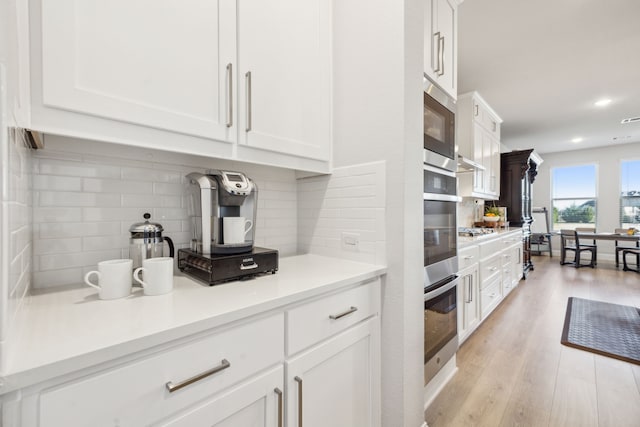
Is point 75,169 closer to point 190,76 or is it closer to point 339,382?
point 190,76

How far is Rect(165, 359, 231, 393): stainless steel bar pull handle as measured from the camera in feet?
2.09

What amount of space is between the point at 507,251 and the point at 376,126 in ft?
10.4

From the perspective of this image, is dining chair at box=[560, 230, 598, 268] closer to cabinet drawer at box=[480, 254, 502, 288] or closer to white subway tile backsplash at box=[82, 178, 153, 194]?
cabinet drawer at box=[480, 254, 502, 288]

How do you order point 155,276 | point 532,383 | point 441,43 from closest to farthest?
1. point 155,276
2. point 441,43
3. point 532,383

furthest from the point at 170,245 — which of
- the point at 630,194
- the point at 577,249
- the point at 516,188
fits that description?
the point at 630,194

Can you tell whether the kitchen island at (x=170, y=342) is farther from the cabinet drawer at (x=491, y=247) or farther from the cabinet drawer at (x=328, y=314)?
the cabinet drawer at (x=491, y=247)

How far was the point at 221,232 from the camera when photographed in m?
1.13

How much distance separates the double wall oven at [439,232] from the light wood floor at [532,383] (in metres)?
0.26

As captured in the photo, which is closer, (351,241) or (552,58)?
(351,241)

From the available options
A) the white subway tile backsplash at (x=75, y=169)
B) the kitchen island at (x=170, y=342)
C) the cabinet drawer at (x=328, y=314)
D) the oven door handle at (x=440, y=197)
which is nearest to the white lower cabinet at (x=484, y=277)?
the oven door handle at (x=440, y=197)

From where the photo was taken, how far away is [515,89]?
3.63 metres

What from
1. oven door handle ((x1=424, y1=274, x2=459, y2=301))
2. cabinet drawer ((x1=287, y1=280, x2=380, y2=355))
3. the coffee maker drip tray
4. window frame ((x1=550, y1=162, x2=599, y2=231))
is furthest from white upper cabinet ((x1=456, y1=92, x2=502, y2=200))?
window frame ((x1=550, y1=162, x2=599, y2=231))

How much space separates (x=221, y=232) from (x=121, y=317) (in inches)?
18.5

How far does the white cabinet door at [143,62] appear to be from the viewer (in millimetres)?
A: 759
